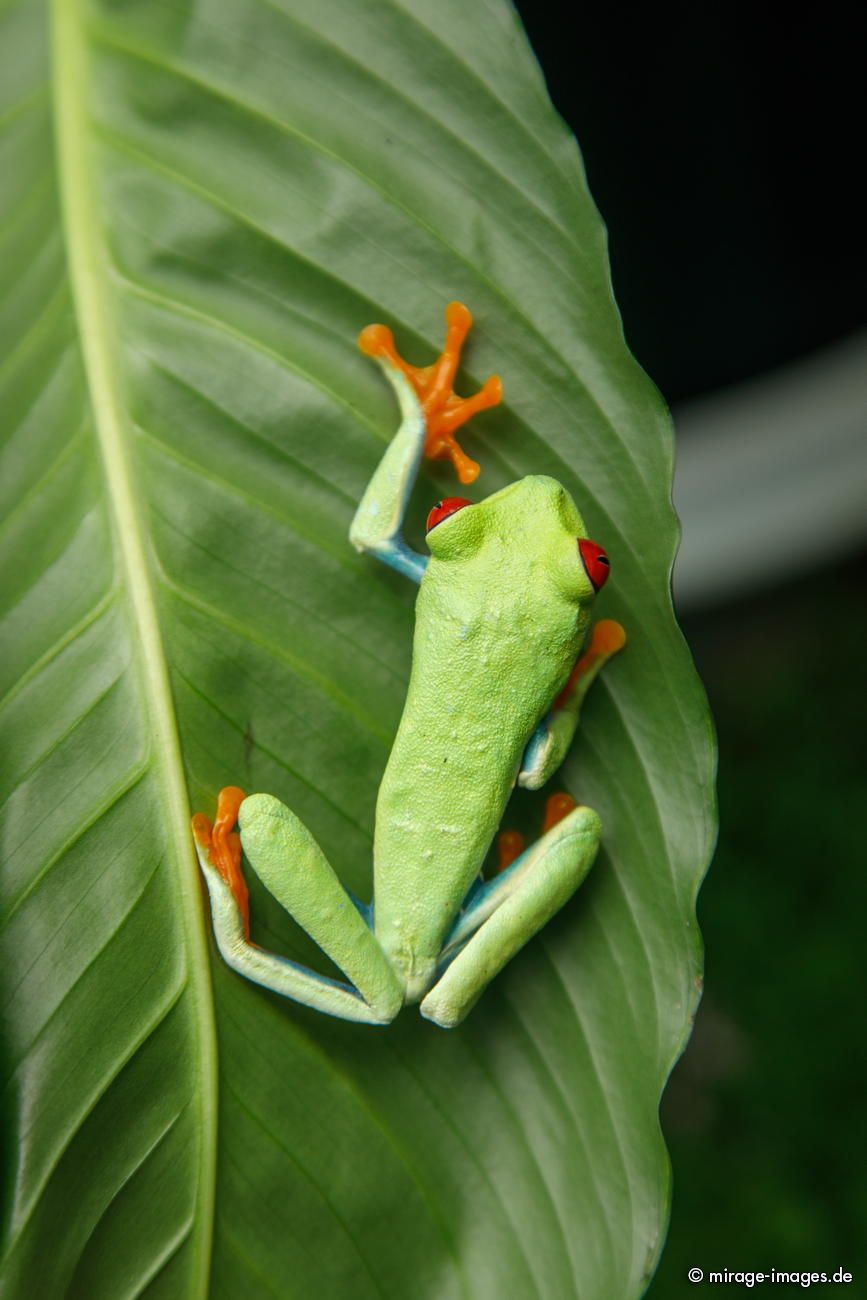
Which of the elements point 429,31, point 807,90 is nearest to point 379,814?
point 429,31

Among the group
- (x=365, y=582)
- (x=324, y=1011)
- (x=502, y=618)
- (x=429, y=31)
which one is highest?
(x=429, y=31)

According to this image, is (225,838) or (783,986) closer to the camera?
(225,838)

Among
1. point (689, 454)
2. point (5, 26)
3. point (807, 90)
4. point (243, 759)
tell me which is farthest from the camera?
point (689, 454)

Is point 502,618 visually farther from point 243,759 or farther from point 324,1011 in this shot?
point 324,1011

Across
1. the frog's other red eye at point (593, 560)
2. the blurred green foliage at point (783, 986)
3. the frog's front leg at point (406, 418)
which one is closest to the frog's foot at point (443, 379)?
the frog's front leg at point (406, 418)

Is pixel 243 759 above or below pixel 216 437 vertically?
below

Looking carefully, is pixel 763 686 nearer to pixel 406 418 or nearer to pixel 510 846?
pixel 510 846

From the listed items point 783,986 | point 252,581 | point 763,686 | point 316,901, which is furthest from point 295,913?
point 763,686
